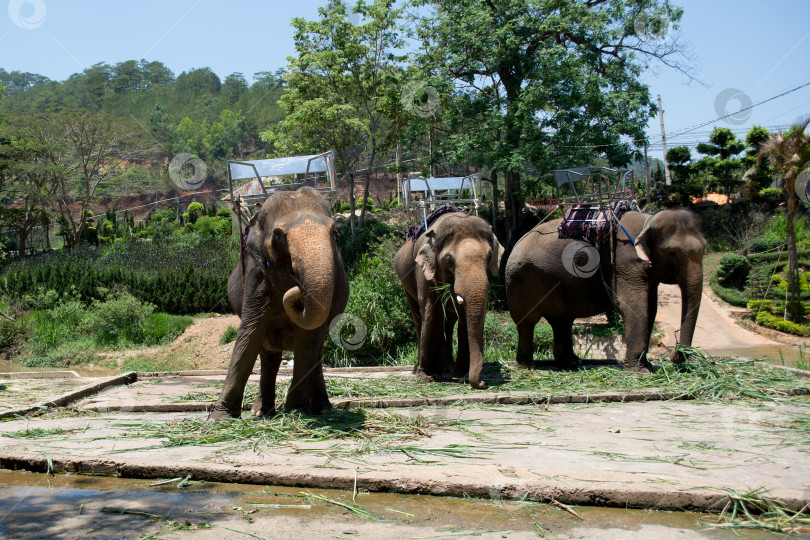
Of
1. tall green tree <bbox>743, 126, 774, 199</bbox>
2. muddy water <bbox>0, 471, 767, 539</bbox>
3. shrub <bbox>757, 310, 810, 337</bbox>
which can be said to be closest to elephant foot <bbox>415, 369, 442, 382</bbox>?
muddy water <bbox>0, 471, 767, 539</bbox>

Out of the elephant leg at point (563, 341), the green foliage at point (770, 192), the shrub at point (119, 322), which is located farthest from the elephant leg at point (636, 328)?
the green foliage at point (770, 192)

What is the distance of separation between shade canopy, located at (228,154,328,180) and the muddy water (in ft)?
13.7

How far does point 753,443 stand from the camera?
20.0 ft

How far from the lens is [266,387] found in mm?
7742

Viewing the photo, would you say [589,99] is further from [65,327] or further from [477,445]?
[477,445]

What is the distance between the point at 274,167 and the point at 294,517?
513 centimetres

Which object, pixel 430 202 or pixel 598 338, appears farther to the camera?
pixel 598 338

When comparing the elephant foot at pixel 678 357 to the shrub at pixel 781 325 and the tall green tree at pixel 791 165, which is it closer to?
the shrub at pixel 781 325

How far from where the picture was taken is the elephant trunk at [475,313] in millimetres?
9289

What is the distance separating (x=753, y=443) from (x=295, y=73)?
29.5 meters

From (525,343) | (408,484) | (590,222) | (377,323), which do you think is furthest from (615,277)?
(408,484)

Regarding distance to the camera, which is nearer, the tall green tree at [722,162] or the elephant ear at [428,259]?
the elephant ear at [428,259]

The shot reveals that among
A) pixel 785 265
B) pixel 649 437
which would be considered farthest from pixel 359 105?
pixel 649 437

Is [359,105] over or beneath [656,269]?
over
